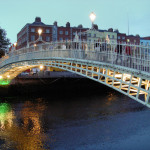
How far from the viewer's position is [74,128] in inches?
565

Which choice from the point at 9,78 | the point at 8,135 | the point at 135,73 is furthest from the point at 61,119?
the point at 9,78

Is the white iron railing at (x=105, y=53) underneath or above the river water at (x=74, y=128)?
above

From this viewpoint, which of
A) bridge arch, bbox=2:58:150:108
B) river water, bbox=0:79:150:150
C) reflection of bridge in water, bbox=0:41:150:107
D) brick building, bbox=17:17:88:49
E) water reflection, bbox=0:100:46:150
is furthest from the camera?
brick building, bbox=17:17:88:49

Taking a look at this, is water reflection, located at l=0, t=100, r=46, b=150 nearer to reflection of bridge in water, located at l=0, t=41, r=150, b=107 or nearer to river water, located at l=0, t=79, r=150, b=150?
river water, located at l=0, t=79, r=150, b=150

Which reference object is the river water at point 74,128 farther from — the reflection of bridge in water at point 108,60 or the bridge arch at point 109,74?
the reflection of bridge in water at point 108,60

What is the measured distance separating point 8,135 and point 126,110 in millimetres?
10305

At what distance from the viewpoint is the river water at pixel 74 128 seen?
11625mm

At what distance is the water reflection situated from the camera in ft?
39.1

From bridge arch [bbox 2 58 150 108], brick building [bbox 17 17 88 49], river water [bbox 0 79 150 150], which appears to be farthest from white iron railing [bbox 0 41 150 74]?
brick building [bbox 17 17 88 49]

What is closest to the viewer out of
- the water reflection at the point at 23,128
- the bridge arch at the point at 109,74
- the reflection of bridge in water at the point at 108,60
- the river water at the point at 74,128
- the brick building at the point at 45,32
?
the reflection of bridge in water at the point at 108,60

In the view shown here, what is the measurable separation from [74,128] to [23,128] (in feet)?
11.3

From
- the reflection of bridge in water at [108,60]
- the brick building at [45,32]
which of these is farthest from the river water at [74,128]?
the brick building at [45,32]

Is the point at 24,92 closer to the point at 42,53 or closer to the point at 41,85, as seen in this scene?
the point at 41,85

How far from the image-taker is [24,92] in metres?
31.0
